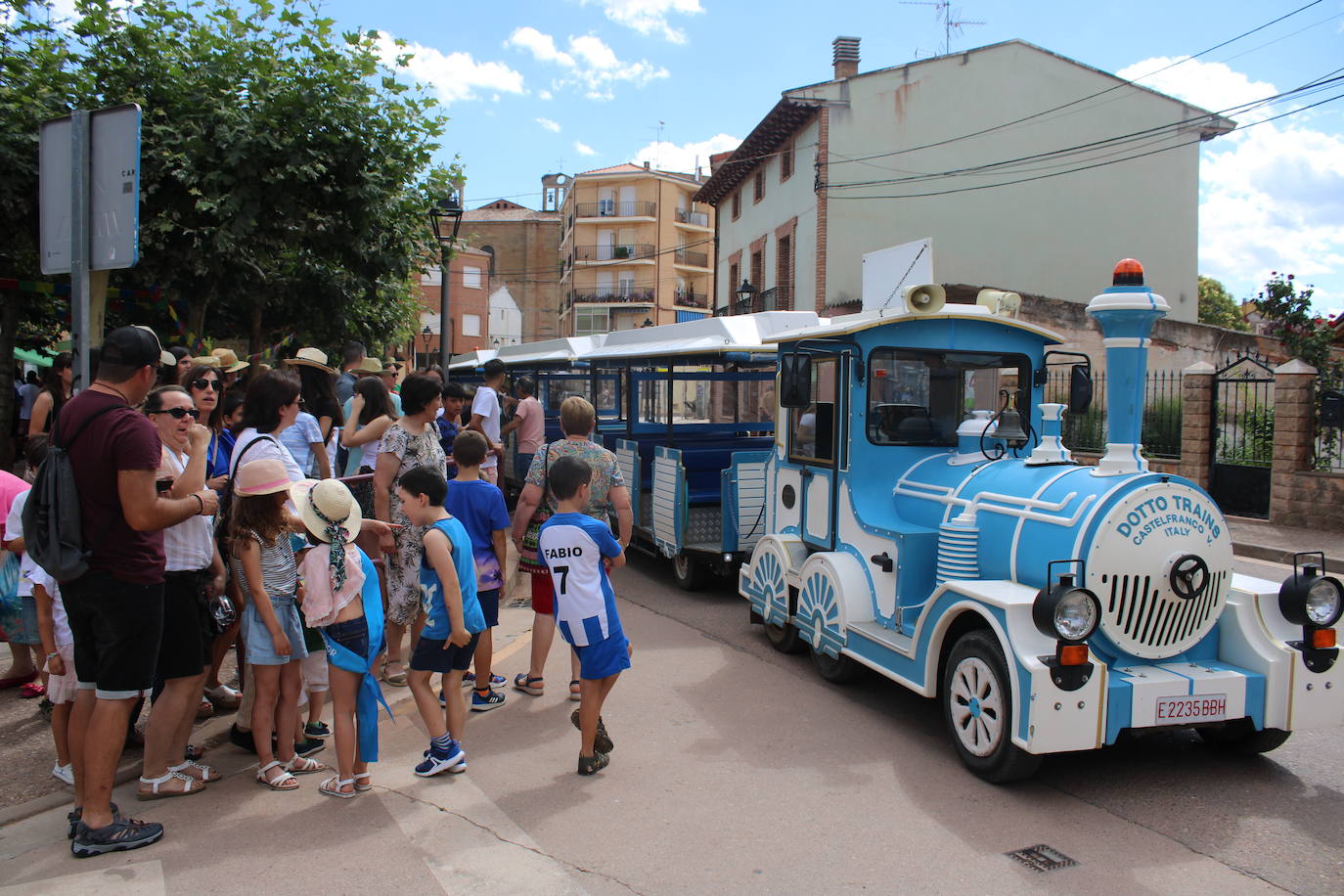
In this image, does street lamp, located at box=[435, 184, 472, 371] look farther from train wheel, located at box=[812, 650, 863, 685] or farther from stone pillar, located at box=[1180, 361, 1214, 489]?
stone pillar, located at box=[1180, 361, 1214, 489]

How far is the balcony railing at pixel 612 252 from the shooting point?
58.0 meters

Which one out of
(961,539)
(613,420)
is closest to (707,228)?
(613,420)

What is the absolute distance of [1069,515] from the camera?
→ 13.7 feet

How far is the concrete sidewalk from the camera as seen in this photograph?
1055 centimetres

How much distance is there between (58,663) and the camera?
12.4 ft

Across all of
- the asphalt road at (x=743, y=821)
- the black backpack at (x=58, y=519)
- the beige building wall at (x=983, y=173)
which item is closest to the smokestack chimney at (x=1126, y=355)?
the asphalt road at (x=743, y=821)

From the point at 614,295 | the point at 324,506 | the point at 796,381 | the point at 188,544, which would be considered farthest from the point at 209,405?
the point at 614,295

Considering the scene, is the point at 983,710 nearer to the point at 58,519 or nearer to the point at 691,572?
the point at 58,519

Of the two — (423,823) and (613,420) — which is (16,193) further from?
(423,823)

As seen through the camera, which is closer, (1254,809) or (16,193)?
(1254,809)

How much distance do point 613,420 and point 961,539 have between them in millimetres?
8289

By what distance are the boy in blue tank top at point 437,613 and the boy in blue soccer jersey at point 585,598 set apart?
391mm

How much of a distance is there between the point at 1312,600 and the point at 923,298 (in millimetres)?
2526

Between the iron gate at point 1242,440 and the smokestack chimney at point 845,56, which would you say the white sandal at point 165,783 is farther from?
the smokestack chimney at point 845,56
